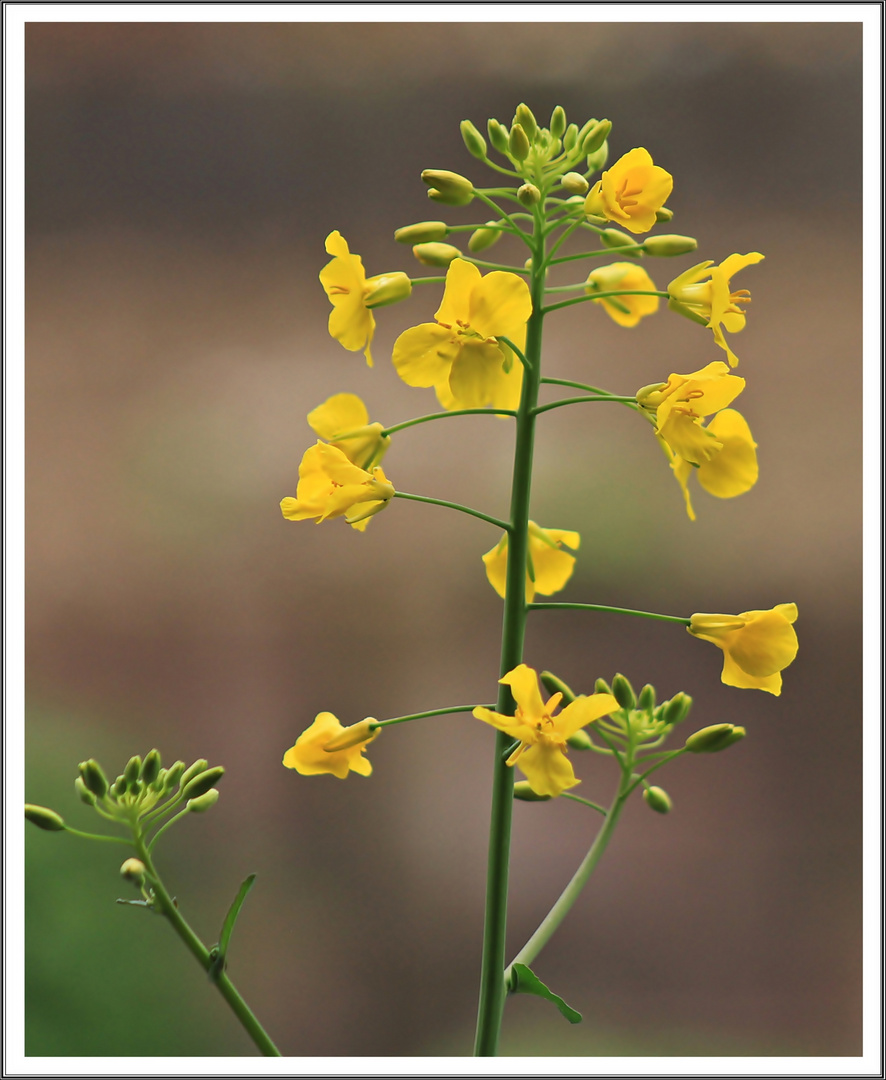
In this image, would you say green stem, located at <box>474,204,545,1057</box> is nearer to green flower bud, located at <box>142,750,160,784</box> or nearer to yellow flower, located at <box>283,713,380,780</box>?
yellow flower, located at <box>283,713,380,780</box>

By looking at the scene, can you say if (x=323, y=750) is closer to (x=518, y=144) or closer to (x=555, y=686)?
(x=555, y=686)

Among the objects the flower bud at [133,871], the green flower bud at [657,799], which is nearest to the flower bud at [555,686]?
the green flower bud at [657,799]

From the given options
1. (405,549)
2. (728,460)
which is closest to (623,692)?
(728,460)

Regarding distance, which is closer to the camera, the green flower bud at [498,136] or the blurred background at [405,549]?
the green flower bud at [498,136]

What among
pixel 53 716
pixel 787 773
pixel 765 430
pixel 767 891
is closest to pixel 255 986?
pixel 53 716

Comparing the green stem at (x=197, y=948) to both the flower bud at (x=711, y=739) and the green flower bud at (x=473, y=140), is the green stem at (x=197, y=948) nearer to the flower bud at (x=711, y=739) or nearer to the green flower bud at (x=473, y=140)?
the flower bud at (x=711, y=739)

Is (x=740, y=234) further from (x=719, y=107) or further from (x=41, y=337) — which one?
(x=41, y=337)
